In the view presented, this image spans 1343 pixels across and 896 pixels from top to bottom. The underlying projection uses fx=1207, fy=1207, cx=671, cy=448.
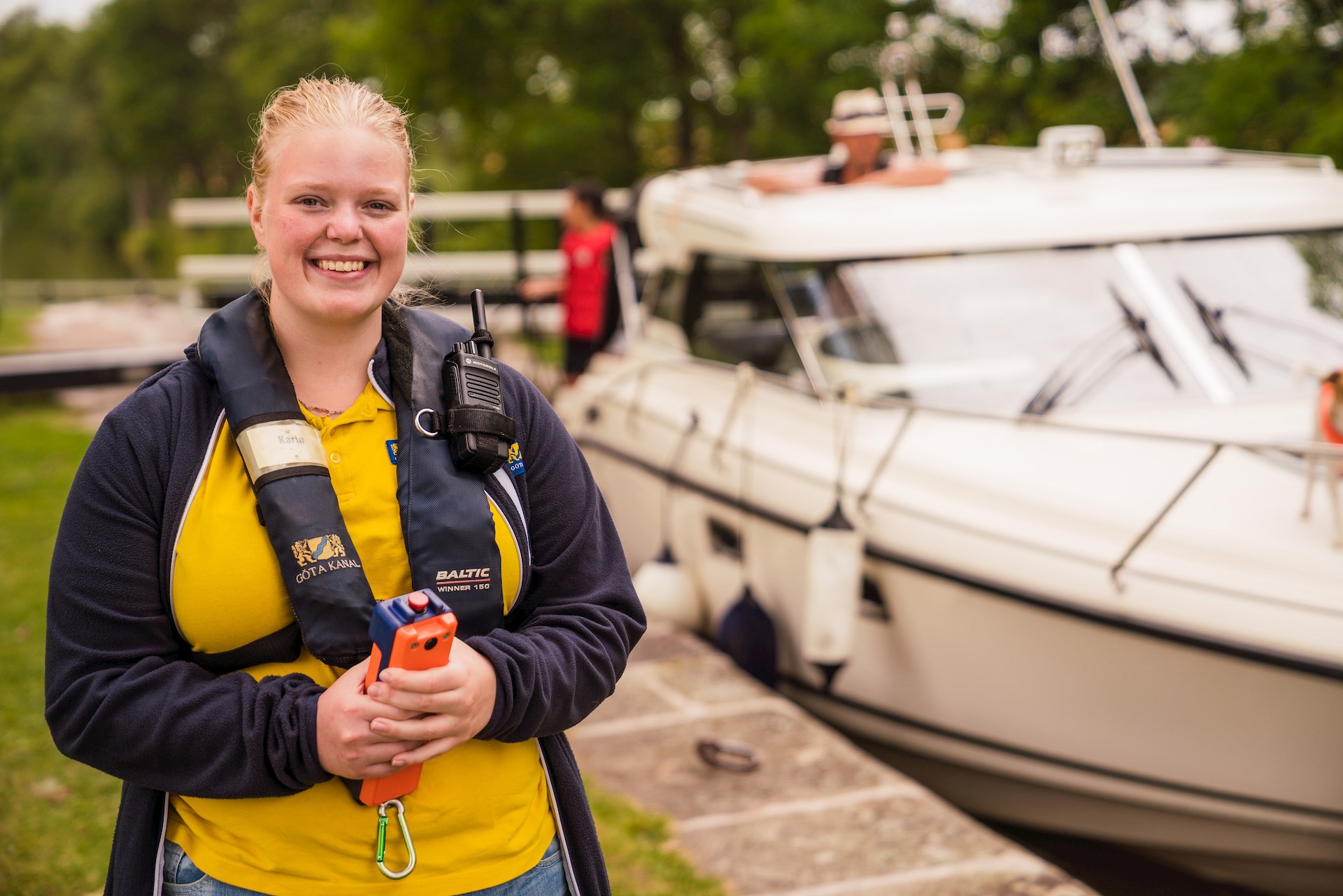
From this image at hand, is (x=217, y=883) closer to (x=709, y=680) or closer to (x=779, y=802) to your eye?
(x=779, y=802)

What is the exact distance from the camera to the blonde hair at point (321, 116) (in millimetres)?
1491

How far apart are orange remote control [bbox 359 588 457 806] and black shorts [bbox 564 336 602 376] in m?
6.28

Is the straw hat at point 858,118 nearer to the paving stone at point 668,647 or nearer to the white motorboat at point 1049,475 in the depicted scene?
the white motorboat at point 1049,475

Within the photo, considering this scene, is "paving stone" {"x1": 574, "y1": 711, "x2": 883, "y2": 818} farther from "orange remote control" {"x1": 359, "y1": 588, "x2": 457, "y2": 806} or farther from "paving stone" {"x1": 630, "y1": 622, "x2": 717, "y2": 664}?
"orange remote control" {"x1": 359, "y1": 588, "x2": 457, "y2": 806}

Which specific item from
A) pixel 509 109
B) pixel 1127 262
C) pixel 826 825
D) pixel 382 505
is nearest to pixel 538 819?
pixel 382 505

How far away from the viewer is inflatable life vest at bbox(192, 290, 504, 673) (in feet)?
4.61

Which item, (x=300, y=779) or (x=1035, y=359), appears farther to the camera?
(x=1035, y=359)

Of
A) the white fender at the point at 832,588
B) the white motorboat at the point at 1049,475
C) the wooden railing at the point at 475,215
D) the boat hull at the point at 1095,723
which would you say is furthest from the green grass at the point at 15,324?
the boat hull at the point at 1095,723

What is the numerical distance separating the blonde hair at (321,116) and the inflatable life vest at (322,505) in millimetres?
199

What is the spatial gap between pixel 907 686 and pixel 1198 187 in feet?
7.57

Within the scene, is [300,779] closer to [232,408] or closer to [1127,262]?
[232,408]

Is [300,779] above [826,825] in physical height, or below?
above

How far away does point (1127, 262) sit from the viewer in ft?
14.6

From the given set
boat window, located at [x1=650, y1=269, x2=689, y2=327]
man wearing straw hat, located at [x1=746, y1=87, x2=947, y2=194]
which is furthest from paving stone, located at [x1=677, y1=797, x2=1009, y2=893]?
boat window, located at [x1=650, y1=269, x2=689, y2=327]
